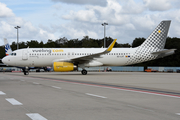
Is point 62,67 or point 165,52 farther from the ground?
point 165,52

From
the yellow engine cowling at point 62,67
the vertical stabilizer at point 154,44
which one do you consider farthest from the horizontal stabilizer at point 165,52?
the yellow engine cowling at point 62,67

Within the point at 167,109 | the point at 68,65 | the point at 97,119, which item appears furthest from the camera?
the point at 68,65

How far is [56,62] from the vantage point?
31.2 metres

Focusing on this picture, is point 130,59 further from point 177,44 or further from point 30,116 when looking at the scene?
point 177,44

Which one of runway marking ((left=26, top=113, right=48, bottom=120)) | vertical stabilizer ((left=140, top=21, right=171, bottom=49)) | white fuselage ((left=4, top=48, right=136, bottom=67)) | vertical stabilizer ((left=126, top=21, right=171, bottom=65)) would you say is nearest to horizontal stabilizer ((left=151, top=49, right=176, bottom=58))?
vertical stabilizer ((left=126, top=21, right=171, bottom=65))

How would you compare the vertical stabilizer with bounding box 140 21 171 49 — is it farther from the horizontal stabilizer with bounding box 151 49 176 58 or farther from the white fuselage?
the white fuselage

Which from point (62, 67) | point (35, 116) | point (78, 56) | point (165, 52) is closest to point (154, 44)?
point (165, 52)

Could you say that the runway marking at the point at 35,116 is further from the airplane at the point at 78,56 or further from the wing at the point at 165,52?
the wing at the point at 165,52

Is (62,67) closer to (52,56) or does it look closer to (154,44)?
(52,56)

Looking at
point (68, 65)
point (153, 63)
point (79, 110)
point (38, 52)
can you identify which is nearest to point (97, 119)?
point (79, 110)

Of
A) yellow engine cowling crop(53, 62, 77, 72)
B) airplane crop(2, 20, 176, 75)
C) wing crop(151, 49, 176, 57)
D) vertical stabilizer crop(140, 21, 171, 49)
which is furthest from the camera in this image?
vertical stabilizer crop(140, 21, 171, 49)

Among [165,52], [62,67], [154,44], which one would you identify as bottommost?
Answer: [62,67]

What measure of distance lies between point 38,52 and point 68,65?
5.34 metres

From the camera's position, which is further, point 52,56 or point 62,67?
point 52,56
